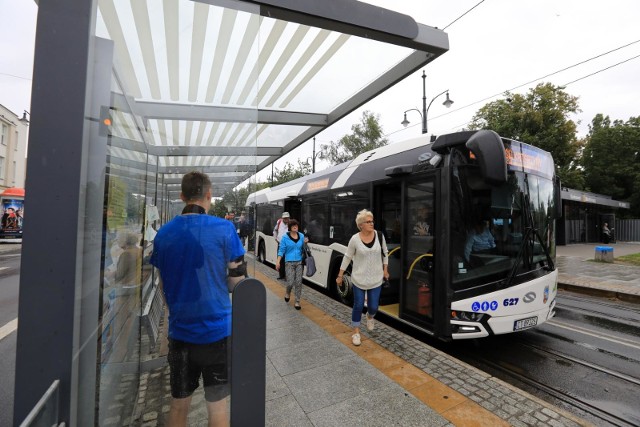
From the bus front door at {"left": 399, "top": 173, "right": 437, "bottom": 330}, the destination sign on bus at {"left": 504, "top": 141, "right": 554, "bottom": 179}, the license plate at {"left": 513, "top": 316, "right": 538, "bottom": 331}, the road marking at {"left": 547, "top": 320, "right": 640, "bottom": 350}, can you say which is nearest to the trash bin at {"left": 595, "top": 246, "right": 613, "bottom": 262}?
the road marking at {"left": 547, "top": 320, "right": 640, "bottom": 350}

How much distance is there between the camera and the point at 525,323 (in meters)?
4.19

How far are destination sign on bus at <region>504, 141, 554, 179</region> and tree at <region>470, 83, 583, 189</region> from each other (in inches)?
852

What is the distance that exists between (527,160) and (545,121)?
2473cm

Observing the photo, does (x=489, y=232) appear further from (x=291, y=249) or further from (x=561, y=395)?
(x=291, y=249)

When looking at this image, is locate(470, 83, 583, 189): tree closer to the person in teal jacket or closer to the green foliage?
the person in teal jacket

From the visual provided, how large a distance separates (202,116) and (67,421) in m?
1.89

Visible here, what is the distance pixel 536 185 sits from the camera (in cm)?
461

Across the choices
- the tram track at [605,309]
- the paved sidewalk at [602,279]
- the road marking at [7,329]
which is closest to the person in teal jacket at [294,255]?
the road marking at [7,329]

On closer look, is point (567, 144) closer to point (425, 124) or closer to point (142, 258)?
point (425, 124)

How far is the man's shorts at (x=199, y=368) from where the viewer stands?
1.93 meters

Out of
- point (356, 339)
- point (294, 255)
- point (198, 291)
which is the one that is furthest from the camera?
point (294, 255)

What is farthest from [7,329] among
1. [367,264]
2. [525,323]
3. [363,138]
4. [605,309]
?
[363,138]

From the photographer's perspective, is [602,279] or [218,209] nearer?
[218,209]

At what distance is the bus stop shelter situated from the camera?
4.31 ft
